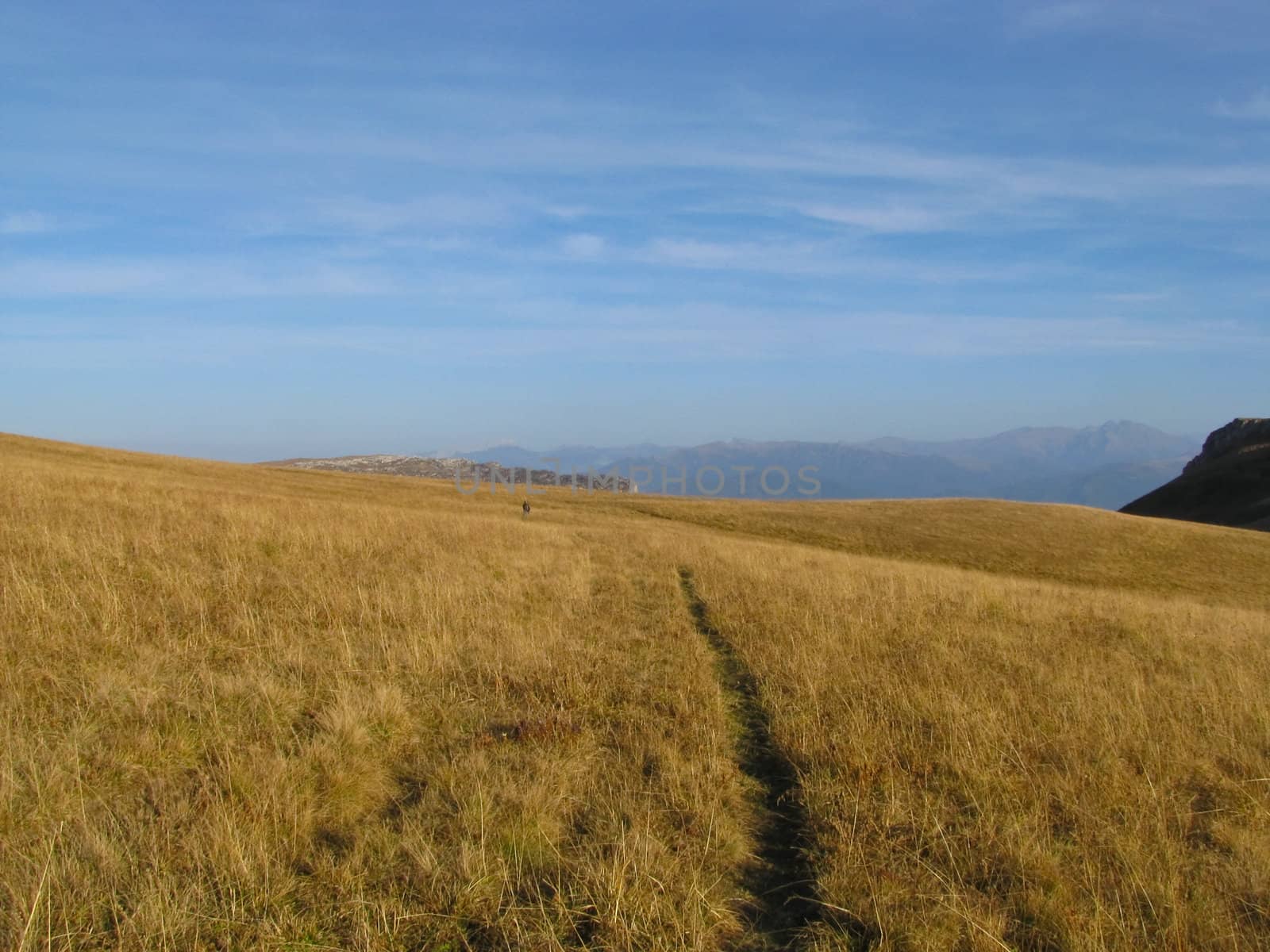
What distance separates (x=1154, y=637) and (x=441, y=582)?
12.4 metres

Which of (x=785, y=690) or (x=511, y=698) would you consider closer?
(x=511, y=698)

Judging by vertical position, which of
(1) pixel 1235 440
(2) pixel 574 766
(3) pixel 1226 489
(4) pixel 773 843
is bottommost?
(4) pixel 773 843

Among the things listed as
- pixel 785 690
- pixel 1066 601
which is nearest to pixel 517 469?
pixel 1066 601

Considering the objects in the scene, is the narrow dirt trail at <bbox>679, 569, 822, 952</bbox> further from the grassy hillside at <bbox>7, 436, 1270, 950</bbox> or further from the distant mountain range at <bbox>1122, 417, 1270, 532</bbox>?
the distant mountain range at <bbox>1122, 417, 1270, 532</bbox>

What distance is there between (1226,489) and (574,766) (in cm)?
12924

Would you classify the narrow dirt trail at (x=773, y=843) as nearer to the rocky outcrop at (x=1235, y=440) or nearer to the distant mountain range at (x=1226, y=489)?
the distant mountain range at (x=1226, y=489)

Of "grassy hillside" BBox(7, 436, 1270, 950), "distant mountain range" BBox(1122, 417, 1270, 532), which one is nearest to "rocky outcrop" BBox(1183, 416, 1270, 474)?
"distant mountain range" BBox(1122, 417, 1270, 532)

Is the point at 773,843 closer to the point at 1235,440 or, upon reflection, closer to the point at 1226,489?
the point at 1226,489

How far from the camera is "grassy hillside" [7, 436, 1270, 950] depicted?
410cm

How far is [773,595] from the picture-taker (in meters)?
13.9

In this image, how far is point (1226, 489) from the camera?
103500 mm

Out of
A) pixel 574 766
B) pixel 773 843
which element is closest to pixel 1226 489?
pixel 773 843

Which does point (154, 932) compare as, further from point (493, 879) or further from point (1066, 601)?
point (1066, 601)

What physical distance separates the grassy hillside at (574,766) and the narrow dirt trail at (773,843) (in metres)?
0.02
